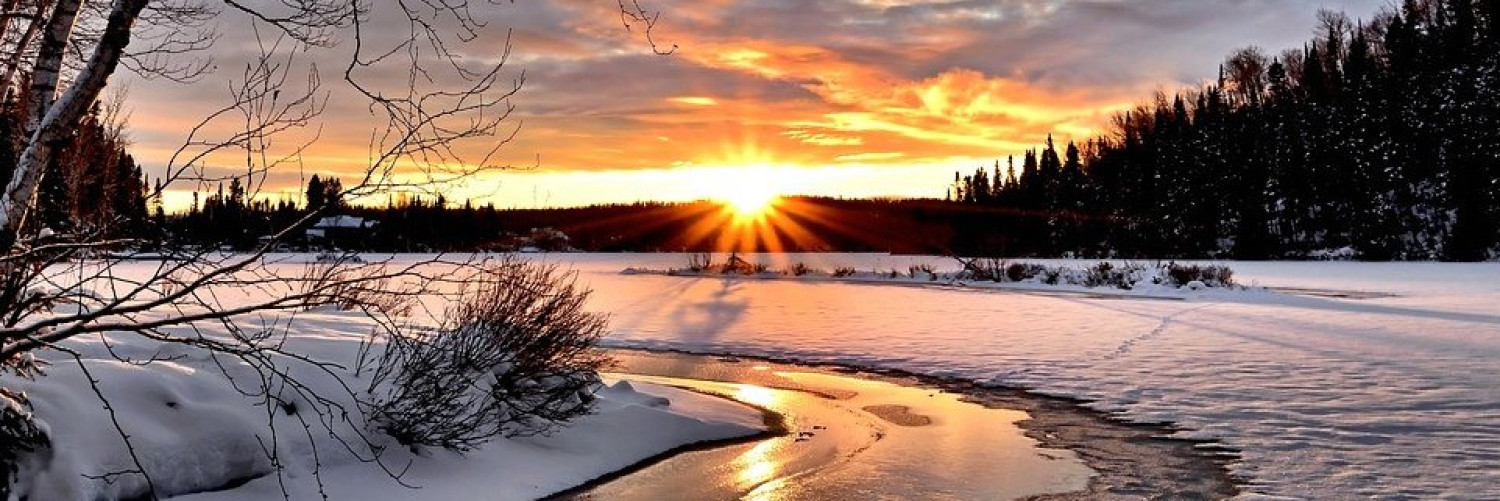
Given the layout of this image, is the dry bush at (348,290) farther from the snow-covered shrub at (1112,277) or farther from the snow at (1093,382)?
the snow-covered shrub at (1112,277)

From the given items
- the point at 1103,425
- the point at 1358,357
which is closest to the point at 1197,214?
the point at 1358,357

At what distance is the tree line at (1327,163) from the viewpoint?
2653 inches

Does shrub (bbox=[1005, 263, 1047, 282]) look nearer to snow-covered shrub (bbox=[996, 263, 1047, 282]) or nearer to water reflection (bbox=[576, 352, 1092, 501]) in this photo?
snow-covered shrub (bbox=[996, 263, 1047, 282])

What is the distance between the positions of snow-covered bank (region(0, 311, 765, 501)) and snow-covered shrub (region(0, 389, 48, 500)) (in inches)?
3.4

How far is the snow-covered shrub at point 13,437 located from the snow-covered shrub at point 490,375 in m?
2.39

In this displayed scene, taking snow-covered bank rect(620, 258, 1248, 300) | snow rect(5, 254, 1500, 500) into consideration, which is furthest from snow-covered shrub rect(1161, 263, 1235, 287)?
snow rect(5, 254, 1500, 500)

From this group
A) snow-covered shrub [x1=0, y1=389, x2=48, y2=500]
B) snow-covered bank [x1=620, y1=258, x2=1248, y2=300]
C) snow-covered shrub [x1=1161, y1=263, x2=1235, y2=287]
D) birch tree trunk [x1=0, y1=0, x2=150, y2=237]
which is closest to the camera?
birch tree trunk [x1=0, y1=0, x2=150, y2=237]

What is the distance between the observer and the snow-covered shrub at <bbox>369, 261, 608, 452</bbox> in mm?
8055

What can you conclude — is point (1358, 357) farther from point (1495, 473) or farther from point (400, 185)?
point (400, 185)

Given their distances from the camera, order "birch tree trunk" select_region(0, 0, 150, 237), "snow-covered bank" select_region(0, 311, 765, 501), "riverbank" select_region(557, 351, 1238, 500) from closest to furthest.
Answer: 1. "birch tree trunk" select_region(0, 0, 150, 237)
2. "snow-covered bank" select_region(0, 311, 765, 501)
3. "riverbank" select_region(557, 351, 1238, 500)

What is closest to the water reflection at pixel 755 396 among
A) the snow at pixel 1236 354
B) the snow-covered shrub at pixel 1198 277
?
the snow at pixel 1236 354

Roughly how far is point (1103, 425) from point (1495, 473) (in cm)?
334

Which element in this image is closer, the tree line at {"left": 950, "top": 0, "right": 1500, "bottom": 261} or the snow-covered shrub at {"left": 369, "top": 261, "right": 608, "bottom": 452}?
the snow-covered shrub at {"left": 369, "top": 261, "right": 608, "bottom": 452}

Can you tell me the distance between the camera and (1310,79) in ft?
287
